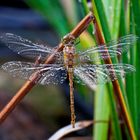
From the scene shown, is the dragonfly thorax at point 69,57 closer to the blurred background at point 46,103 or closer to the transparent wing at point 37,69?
the transparent wing at point 37,69

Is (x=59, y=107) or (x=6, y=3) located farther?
(x=6, y=3)

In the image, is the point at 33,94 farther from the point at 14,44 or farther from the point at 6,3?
the point at 14,44

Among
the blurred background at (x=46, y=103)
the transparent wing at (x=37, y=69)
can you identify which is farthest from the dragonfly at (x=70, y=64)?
the blurred background at (x=46, y=103)

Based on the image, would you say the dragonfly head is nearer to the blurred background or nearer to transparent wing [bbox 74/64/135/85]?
transparent wing [bbox 74/64/135/85]

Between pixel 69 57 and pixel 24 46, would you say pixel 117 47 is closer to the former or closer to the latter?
pixel 69 57

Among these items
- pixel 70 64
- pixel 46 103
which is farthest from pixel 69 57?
pixel 46 103

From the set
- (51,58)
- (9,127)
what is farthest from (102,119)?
(9,127)

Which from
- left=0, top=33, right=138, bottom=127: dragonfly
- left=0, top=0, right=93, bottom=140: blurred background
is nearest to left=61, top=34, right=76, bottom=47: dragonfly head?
left=0, top=33, right=138, bottom=127: dragonfly
